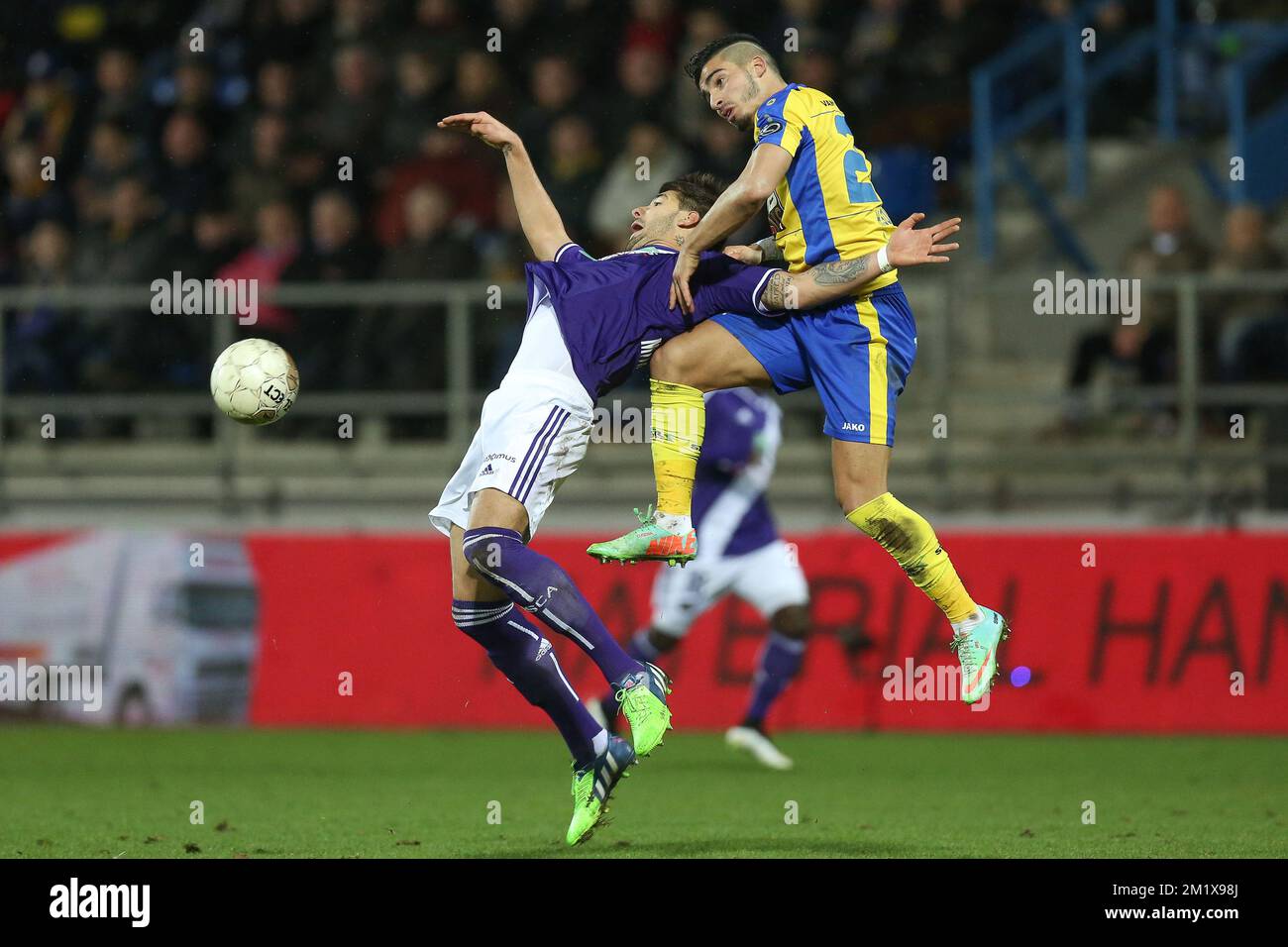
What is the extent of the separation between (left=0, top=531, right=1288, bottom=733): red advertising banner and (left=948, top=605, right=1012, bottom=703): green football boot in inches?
169

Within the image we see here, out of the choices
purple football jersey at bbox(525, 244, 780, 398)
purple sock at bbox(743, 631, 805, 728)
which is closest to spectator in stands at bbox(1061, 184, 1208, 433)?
purple sock at bbox(743, 631, 805, 728)

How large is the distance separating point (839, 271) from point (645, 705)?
5.73 ft

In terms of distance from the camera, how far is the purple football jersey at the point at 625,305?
7.74 meters

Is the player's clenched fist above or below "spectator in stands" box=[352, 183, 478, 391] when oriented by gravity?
above

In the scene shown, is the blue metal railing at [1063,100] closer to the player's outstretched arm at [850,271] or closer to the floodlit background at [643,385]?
the floodlit background at [643,385]

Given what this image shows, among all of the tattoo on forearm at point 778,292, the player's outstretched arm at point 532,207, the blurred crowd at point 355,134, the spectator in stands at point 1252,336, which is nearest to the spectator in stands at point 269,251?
the blurred crowd at point 355,134

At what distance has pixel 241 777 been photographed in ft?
34.3

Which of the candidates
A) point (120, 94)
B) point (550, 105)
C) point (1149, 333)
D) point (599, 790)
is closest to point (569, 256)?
point (599, 790)

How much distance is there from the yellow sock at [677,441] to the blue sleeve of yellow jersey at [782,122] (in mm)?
974

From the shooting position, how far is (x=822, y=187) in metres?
7.65

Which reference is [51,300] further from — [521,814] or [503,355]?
[521,814]

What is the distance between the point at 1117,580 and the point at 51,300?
6951 mm

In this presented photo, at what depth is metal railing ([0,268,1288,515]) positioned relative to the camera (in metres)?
12.5

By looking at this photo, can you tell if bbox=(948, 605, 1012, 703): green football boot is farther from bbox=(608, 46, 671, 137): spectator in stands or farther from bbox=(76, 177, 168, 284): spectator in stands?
bbox=(76, 177, 168, 284): spectator in stands
